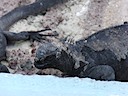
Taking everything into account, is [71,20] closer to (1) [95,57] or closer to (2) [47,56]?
(1) [95,57]

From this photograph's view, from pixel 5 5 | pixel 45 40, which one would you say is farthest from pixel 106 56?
pixel 5 5

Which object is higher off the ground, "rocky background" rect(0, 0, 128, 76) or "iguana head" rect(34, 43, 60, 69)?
"rocky background" rect(0, 0, 128, 76)

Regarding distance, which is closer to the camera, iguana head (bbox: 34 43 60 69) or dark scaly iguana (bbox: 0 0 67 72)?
iguana head (bbox: 34 43 60 69)

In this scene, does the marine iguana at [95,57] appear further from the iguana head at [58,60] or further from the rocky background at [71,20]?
the rocky background at [71,20]

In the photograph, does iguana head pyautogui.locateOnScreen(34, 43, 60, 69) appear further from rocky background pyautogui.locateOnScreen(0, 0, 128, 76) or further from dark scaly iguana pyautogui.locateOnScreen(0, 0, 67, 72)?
dark scaly iguana pyautogui.locateOnScreen(0, 0, 67, 72)

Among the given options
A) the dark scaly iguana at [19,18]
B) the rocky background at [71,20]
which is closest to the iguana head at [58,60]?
the rocky background at [71,20]

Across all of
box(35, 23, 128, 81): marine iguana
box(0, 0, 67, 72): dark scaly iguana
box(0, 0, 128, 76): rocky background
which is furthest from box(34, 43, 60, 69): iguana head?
box(0, 0, 67, 72): dark scaly iguana

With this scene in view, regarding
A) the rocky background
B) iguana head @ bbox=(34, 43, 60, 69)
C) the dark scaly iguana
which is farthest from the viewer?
the dark scaly iguana
